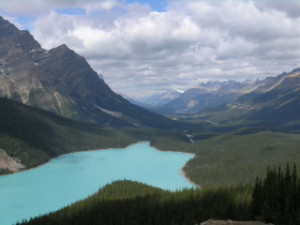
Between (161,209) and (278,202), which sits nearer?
(278,202)

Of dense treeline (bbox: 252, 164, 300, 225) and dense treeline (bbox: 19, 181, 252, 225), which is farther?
dense treeline (bbox: 19, 181, 252, 225)

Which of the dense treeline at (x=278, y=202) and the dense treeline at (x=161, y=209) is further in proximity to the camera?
the dense treeline at (x=161, y=209)

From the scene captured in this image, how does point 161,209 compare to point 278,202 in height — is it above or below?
below

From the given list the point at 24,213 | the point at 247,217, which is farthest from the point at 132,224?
the point at 24,213

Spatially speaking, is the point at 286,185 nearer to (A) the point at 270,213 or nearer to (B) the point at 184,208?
(A) the point at 270,213

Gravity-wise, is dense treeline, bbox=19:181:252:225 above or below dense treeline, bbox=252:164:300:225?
below
